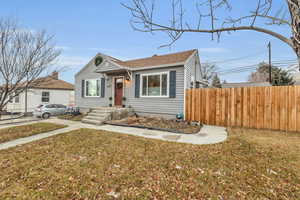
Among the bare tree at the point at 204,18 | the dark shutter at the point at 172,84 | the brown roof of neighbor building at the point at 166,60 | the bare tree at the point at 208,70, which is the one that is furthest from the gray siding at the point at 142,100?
the bare tree at the point at 208,70

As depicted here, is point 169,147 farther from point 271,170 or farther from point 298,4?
point 298,4

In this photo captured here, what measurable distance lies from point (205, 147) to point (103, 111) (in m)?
6.58

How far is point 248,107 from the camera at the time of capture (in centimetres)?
684

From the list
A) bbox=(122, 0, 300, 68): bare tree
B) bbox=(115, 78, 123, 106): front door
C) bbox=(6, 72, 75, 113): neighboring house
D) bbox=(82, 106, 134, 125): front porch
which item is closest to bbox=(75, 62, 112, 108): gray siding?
bbox=(115, 78, 123, 106): front door

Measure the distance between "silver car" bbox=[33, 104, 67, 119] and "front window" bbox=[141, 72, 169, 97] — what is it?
9001 millimetres

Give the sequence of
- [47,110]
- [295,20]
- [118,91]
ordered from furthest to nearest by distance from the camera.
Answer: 1. [47,110]
2. [118,91]
3. [295,20]

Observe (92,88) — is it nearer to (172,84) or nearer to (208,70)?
(172,84)


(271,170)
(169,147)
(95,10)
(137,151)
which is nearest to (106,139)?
(137,151)

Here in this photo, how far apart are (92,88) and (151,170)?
33.5 ft

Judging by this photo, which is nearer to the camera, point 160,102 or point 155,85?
point 160,102

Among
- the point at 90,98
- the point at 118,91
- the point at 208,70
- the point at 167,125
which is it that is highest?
the point at 208,70

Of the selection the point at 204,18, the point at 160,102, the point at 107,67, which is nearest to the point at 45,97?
the point at 107,67

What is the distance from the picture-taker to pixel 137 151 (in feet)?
13.0

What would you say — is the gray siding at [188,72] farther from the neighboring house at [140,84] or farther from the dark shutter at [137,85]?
the dark shutter at [137,85]
